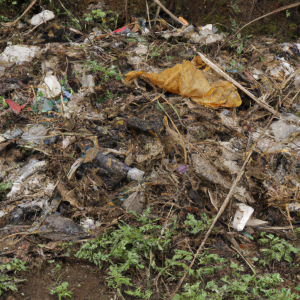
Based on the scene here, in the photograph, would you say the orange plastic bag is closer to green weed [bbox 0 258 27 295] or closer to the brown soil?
the brown soil

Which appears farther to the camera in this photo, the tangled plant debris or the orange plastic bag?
the orange plastic bag

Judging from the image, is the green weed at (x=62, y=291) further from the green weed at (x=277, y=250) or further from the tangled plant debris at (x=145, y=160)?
the green weed at (x=277, y=250)

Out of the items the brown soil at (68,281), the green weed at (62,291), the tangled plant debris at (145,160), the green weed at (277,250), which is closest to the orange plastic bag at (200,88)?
the tangled plant debris at (145,160)

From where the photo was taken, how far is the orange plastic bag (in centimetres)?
248

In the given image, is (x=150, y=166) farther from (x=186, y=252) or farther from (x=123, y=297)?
(x=123, y=297)

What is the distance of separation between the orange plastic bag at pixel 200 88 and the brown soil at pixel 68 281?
1.82 m

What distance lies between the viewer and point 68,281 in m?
1.68

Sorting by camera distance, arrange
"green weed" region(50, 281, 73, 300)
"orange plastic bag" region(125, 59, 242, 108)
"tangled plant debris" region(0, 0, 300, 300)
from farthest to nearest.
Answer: "orange plastic bag" region(125, 59, 242, 108)
"tangled plant debris" region(0, 0, 300, 300)
"green weed" region(50, 281, 73, 300)

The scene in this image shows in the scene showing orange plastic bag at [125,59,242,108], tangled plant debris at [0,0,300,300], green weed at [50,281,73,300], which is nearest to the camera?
green weed at [50,281,73,300]

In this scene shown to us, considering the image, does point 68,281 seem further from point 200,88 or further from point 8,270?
point 200,88

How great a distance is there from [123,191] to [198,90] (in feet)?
4.15

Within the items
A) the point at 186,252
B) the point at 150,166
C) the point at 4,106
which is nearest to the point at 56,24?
the point at 4,106

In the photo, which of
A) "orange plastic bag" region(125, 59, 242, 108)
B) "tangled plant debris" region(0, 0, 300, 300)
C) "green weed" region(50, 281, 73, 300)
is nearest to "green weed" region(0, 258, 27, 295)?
"tangled plant debris" region(0, 0, 300, 300)

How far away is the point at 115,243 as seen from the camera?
1725 millimetres
